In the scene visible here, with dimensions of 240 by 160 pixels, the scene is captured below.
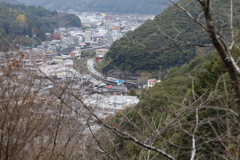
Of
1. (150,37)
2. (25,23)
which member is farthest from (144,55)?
(25,23)

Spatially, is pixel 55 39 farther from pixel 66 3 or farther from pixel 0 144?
pixel 66 3

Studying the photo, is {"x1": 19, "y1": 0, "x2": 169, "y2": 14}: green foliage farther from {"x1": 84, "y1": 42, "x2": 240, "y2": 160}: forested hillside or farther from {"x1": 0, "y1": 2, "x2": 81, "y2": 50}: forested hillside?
{"x1": 84, "y1": 42, "x2": 240, "y2": 160}: forested hillside

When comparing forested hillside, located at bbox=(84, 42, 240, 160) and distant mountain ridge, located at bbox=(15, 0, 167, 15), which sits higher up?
distant mountain ridge, located at bbox=(15, 0, 167, 15)

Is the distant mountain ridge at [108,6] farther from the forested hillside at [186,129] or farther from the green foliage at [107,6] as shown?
the forested hillside at [186,129]

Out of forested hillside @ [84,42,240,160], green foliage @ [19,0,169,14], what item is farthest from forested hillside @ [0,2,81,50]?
green foliage @ [19,0,169,14]

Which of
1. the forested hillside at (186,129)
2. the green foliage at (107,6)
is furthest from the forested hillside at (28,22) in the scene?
the green foliage at (107,6)

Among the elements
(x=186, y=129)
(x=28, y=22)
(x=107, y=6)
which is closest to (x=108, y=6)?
(x=107, y=6)

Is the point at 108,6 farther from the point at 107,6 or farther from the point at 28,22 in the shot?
the point at 28,22
